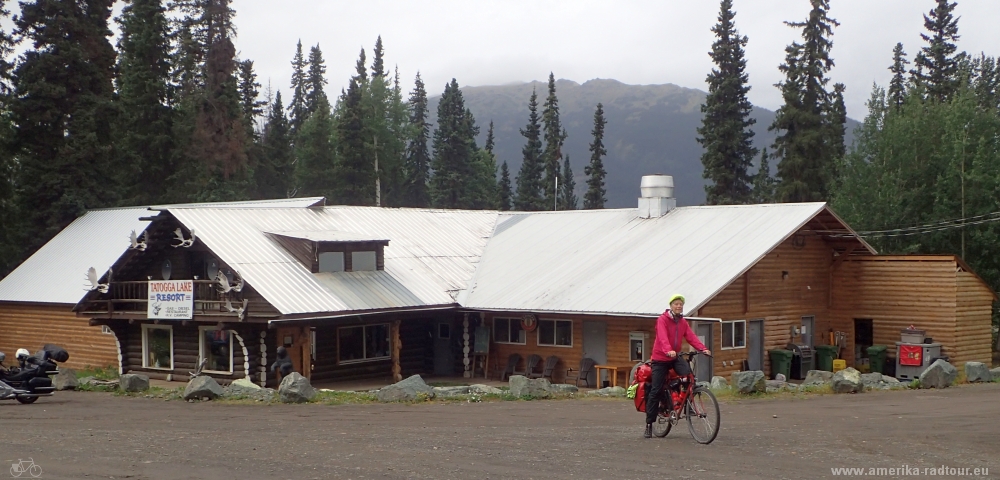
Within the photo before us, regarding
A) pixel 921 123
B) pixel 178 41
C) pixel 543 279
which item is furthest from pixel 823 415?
pixel 178 41

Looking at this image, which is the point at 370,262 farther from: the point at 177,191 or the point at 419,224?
the point at 177,191

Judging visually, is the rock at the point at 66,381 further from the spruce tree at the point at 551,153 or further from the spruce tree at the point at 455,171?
the spruce tree at the point at 551,153

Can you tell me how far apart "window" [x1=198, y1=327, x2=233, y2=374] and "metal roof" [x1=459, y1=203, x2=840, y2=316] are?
22.2ft

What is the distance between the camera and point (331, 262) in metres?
28.4

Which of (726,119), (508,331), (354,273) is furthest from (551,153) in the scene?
(354,273)

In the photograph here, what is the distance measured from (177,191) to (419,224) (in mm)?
20192

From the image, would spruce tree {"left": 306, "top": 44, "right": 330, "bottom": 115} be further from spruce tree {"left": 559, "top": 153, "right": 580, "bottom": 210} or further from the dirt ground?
the dirt ground

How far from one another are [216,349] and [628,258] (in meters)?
12.0

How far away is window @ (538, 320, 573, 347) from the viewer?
2852 cm

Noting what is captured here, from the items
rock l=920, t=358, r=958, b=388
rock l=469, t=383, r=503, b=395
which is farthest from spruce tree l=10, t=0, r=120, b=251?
rock l=920, t=358, r=958, b=388

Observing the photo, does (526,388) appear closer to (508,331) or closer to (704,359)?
(704,359)

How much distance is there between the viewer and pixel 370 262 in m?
29.4

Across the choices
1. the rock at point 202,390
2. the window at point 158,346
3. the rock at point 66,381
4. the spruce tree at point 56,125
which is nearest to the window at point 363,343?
the window at point 158,346

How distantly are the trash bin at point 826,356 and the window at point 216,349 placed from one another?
16937mm
